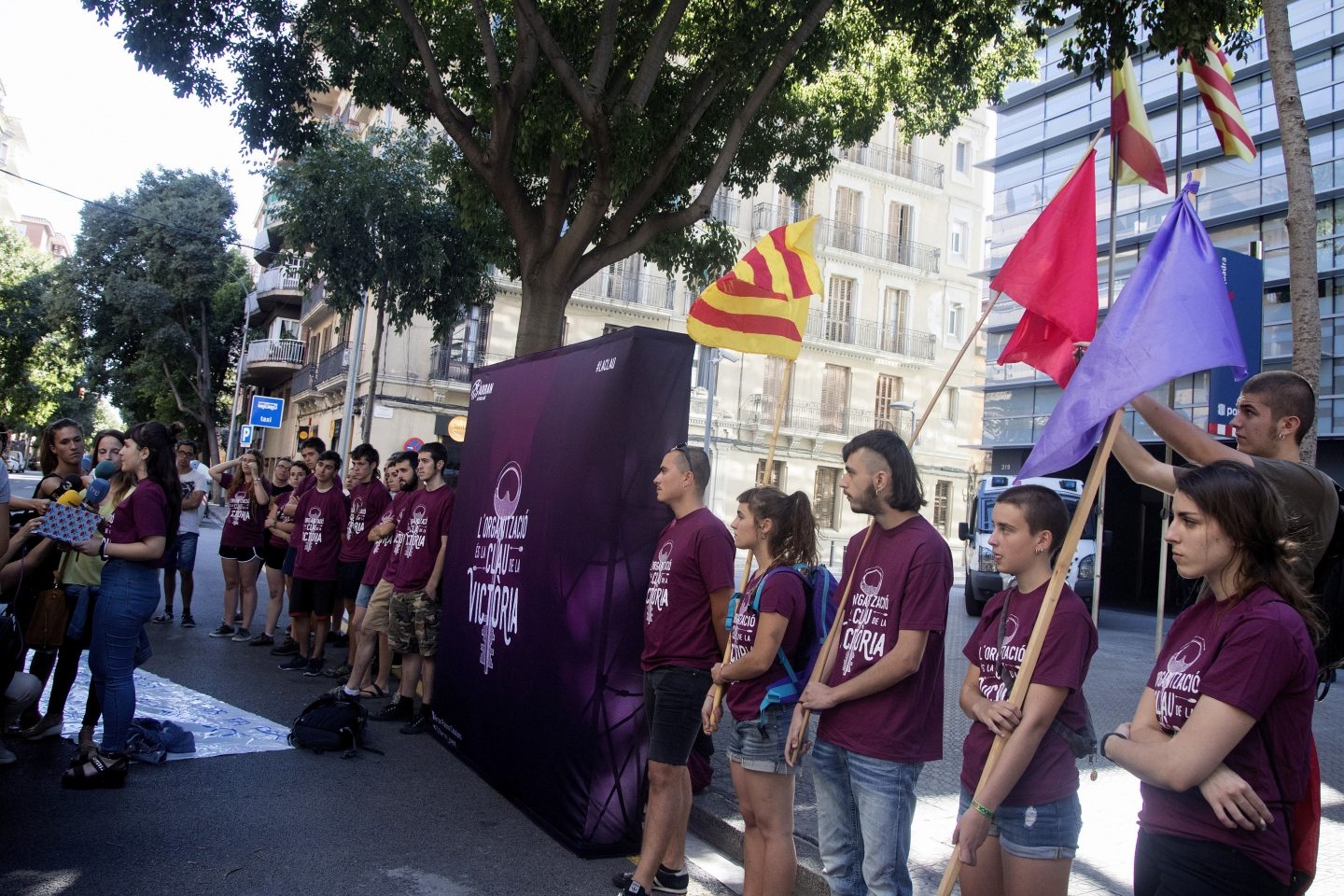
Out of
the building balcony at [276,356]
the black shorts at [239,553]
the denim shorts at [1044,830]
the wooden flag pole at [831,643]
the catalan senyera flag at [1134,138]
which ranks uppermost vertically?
the building balcony at [276,356]

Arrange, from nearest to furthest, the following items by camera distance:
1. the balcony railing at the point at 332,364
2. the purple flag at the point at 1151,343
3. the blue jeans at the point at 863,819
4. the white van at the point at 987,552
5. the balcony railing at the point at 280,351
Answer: the purple flag at the point at 1151,343 < the blue jeans at the point at 863,819 < the white van at the point at 987,552 < the balcony railing at the point at 332,364 < the balcony railing at the point at 280,351

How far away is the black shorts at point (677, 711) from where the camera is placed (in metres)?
4.43

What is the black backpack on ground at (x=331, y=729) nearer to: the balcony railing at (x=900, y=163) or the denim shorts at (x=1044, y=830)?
the denim shorts at (x=1044, y=830)

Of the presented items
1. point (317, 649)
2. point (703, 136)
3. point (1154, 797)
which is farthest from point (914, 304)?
point (1154, 797)

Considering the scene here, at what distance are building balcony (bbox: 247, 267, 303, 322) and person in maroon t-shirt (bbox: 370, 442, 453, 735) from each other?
36045mm

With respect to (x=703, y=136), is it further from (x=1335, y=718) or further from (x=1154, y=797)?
(x=1154, y=797)

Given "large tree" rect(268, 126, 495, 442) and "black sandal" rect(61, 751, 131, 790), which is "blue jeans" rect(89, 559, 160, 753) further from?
"large tree" rect(268, 126, 495, 442)

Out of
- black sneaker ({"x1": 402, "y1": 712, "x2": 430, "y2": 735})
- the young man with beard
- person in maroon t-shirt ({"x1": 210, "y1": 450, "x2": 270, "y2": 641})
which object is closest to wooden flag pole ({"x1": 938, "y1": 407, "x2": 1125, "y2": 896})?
black sneaker ({"x1": 402, "y1": 712, "x2": 430, "y2": 735})

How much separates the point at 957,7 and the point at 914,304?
101 feet

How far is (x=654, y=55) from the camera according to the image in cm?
920

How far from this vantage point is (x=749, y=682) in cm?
406

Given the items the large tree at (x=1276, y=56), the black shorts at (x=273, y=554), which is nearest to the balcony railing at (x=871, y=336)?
the black shorts at (x=273, y=554)

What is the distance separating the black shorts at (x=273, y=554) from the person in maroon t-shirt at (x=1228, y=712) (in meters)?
9.60

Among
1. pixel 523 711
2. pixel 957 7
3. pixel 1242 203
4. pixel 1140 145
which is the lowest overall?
pixel 523 711
